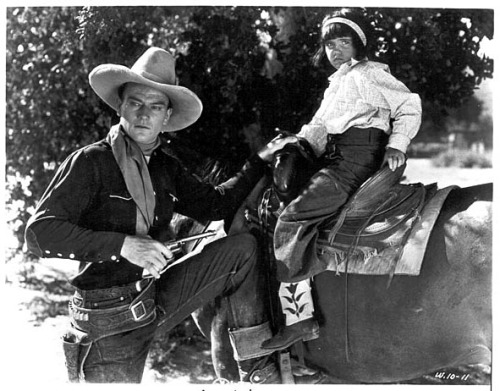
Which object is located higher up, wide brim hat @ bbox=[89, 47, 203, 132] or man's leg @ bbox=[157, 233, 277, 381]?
wide brim hat @ bbox=[89, 47, 203, 132]

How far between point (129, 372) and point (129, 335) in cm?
20

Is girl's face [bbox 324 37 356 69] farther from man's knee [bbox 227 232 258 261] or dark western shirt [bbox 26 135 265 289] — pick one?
man's knee [bbox 227 232 258 261]

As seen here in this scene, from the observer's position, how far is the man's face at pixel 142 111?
2.93m

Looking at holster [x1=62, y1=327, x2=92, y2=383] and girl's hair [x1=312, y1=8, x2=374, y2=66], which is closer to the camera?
holster [x1=62, y1=327, x2=92, y2=383]

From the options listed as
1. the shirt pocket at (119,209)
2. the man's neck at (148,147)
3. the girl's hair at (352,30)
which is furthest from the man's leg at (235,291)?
the girl's hair at (352,30)

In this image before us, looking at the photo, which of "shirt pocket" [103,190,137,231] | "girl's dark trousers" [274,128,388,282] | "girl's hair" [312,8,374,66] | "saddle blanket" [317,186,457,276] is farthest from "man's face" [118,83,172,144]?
"saddle blanket" [317,186,457,276]

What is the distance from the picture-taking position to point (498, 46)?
126 inches

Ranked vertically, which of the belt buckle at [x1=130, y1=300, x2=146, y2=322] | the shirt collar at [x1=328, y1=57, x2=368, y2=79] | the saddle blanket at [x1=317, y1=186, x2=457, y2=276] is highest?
the shirt collar at [x1=328, y1=57, x2=368, y2=79]

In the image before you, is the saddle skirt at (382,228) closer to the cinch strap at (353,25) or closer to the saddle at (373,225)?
the saddle at (373,225)

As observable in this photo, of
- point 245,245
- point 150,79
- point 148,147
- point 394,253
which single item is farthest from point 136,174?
point 394,253

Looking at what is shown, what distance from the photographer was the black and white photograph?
2.83 meters

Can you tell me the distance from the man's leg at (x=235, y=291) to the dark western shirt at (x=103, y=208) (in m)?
0.21

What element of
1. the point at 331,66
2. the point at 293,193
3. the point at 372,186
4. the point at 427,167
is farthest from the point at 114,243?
the point at 427,167

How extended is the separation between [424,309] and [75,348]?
62.9 inches
